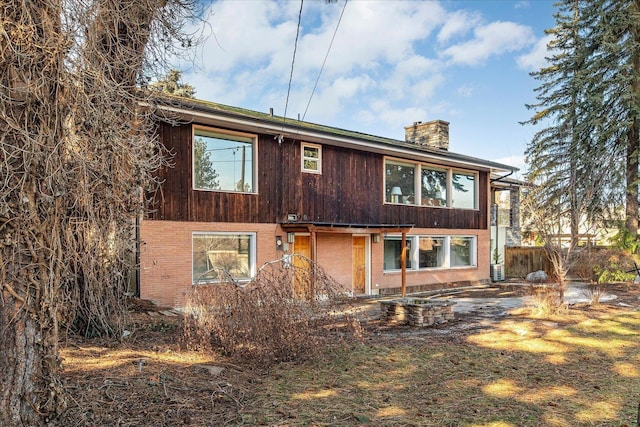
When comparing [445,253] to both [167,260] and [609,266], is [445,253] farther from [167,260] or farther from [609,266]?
[167,260]

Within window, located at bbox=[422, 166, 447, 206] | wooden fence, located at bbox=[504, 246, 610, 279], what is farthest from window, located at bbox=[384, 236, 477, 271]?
wooden fence, located at bbox=[504, 246, 610, 279]

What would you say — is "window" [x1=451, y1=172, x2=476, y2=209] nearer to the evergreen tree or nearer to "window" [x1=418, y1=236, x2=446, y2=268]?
"window" [x1=418, y1=236, x2=446, y2=268]

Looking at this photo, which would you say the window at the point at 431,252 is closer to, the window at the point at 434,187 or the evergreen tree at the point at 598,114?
the window at the point at 434,187

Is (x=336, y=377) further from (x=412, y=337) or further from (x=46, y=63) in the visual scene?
(x=46, y=63)

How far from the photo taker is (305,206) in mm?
13164

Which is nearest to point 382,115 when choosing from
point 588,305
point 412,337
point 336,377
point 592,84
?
point 592,84

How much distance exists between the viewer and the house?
1065 cm

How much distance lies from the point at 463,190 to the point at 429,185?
2.12 metres

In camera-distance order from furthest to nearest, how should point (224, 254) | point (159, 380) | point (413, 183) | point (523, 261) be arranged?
point (523, 261), point (413, 183), point (224, 254), point (159, 380)

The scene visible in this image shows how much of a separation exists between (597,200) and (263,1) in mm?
17259

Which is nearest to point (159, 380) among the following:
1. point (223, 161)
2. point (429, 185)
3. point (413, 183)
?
point (223, 161)

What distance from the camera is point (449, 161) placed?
16828 millimetres

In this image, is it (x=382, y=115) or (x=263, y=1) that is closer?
(x=263, y=1)

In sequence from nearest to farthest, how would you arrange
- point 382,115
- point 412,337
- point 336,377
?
point 336,377, point 412,337, point 382,115
